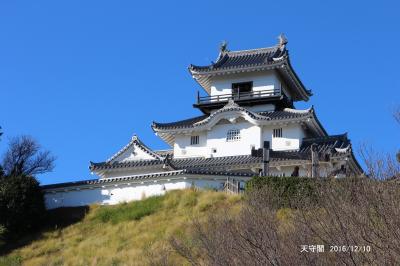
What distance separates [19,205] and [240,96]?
18036 millimetres

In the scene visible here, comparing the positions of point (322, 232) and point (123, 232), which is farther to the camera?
point (123, 232)

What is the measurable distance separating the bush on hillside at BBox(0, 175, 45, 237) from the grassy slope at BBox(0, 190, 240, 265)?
1.45 meters

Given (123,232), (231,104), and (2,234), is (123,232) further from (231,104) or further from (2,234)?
(231,104)

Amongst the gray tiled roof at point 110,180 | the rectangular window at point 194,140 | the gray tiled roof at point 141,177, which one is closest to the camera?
the gray tiled roof at point 141,177

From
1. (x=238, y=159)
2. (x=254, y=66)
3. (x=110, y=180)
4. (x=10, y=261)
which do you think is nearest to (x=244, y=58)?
(x=254, y=66)

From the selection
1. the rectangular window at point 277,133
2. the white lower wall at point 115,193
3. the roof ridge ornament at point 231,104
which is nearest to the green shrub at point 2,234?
the white lower wall at point 115,193

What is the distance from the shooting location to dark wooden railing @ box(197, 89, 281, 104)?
46469mm

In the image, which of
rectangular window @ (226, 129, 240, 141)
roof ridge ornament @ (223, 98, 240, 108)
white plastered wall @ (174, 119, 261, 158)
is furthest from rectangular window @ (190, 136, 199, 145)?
roof ridge ornament @ (223, 98, 240, 108)

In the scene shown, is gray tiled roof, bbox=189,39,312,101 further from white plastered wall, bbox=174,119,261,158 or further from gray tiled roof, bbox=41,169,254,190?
gray tiled roof, bbox=41,169,254,190

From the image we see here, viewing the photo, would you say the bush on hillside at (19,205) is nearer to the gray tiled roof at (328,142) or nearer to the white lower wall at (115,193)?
the white lower wall at (115,193)

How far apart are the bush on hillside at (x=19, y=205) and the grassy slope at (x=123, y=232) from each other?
1.45 m

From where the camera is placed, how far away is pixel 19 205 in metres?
34.0

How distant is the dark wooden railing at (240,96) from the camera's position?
4647cm

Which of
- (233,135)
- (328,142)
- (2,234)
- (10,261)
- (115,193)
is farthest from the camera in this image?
(233,135)
